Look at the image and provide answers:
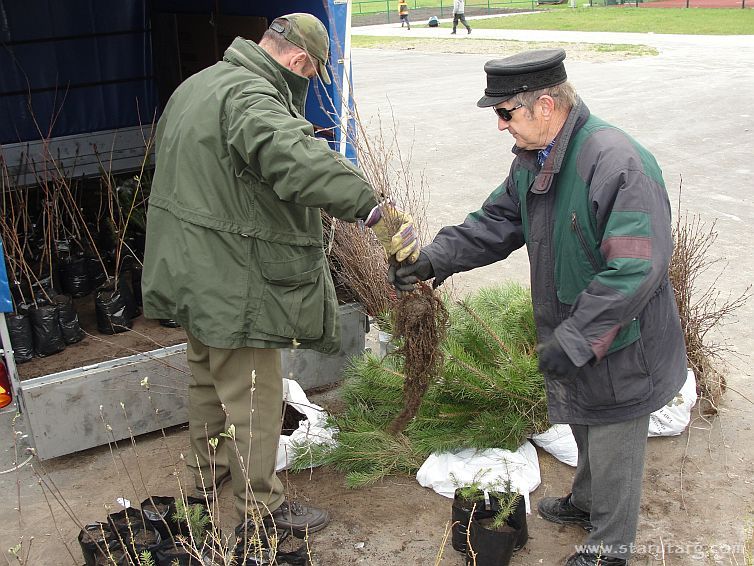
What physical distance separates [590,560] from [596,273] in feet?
3.58

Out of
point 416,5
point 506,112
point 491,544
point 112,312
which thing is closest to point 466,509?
point 491,544

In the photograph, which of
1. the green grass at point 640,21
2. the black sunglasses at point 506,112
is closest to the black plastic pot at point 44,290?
the black sunglasses at point 506,112

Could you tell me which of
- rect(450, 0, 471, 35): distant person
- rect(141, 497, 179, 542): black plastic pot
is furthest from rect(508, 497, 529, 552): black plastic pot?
rect(450, 0, 471, 35): distant person

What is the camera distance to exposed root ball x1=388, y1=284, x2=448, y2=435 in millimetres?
3143

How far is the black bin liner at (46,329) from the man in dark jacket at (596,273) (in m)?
2.51

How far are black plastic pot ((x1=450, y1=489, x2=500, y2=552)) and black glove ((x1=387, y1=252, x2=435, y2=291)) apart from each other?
0.83m

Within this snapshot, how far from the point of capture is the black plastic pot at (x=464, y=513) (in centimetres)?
309

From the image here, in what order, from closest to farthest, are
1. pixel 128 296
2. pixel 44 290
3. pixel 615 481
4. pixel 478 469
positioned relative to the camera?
1. pixel 615 481
2. pixel 478 469
3. pixel 44 290
4. pixel 128 296

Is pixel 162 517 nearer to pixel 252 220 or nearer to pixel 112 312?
pixel 252 220

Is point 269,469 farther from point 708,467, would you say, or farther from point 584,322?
point 708,467

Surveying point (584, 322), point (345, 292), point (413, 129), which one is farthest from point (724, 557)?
point (413, 129)

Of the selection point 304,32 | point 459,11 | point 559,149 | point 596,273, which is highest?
point 459,11

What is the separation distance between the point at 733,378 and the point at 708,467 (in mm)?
910

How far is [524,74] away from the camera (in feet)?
8.40
